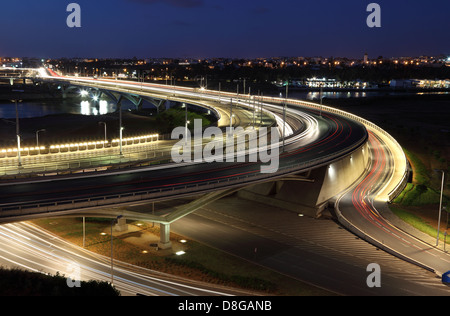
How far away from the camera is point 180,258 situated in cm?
2625

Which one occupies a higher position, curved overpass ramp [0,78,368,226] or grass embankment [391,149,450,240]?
curved overpass ramp [0,78,368,226]

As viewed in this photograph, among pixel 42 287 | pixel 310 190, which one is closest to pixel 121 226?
pixel 42 287

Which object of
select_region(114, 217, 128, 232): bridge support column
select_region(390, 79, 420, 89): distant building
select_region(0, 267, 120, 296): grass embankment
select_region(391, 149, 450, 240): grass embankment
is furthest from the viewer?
select_region(390, 79, 420, 89): distant building

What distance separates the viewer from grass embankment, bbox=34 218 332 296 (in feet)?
75.2

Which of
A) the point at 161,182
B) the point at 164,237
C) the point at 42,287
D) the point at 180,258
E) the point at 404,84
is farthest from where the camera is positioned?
the point at 404,84

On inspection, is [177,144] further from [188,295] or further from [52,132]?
[52,132]

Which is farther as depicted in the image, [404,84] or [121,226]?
[404,84]

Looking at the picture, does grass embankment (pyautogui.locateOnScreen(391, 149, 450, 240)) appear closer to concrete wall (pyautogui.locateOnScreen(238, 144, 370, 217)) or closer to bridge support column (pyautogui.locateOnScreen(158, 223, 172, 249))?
concrete wall (pyautogui.locateOnScreen(238, 144, 370, 217))

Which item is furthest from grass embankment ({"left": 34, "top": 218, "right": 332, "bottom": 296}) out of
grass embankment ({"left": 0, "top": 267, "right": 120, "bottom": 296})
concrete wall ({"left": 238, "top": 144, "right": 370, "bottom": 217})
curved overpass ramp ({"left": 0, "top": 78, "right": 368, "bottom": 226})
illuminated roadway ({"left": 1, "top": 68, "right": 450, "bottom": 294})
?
concrete wall ({"left": 238, "top": 144, "right": 370, "bottom": 217})

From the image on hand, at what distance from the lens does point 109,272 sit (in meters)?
23.4

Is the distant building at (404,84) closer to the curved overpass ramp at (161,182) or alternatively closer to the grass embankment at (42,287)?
the curved overpass ramp at (161,182)

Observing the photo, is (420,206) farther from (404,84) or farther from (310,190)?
(404,84)

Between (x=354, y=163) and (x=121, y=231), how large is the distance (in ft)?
81.4
